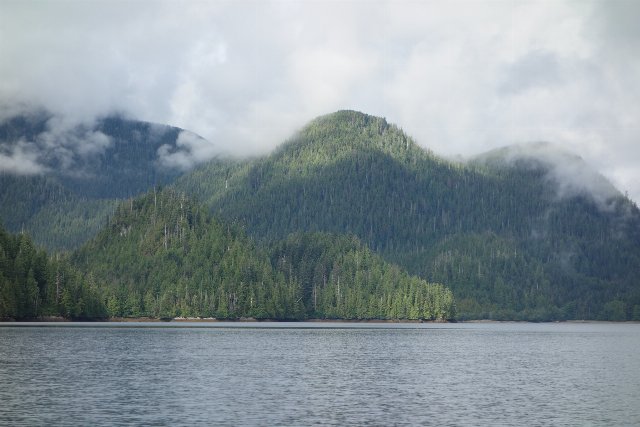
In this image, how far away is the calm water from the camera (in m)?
80.1

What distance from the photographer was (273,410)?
8362 centimetres

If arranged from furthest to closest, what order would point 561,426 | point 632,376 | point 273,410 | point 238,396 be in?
point 632,376 → point 238,396 → point 273,410 → point 561,426

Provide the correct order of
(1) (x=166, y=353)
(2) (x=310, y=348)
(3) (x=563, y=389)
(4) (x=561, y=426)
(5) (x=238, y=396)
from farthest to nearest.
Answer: (2) (x=310, y=348) → (1) (x=166, y=353) → (3) (x=563, y=389) → (5) (x=238, y=396) → (4) (x=561, y=426)

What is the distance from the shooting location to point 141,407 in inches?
3332

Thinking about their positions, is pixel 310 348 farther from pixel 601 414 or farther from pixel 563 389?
pixel 601 414

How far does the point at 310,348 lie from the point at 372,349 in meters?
12.9

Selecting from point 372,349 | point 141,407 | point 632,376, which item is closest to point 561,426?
point 141,407

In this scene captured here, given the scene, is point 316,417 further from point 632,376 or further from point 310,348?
point 310,348

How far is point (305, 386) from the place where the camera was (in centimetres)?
10419

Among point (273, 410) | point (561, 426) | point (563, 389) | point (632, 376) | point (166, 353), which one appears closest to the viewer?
point (561, 426)

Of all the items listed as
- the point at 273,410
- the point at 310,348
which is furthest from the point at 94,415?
the point at 310,348

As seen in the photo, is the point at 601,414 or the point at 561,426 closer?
the point at 561,426

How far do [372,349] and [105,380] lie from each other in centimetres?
7976

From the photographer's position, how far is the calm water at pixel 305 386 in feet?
263
